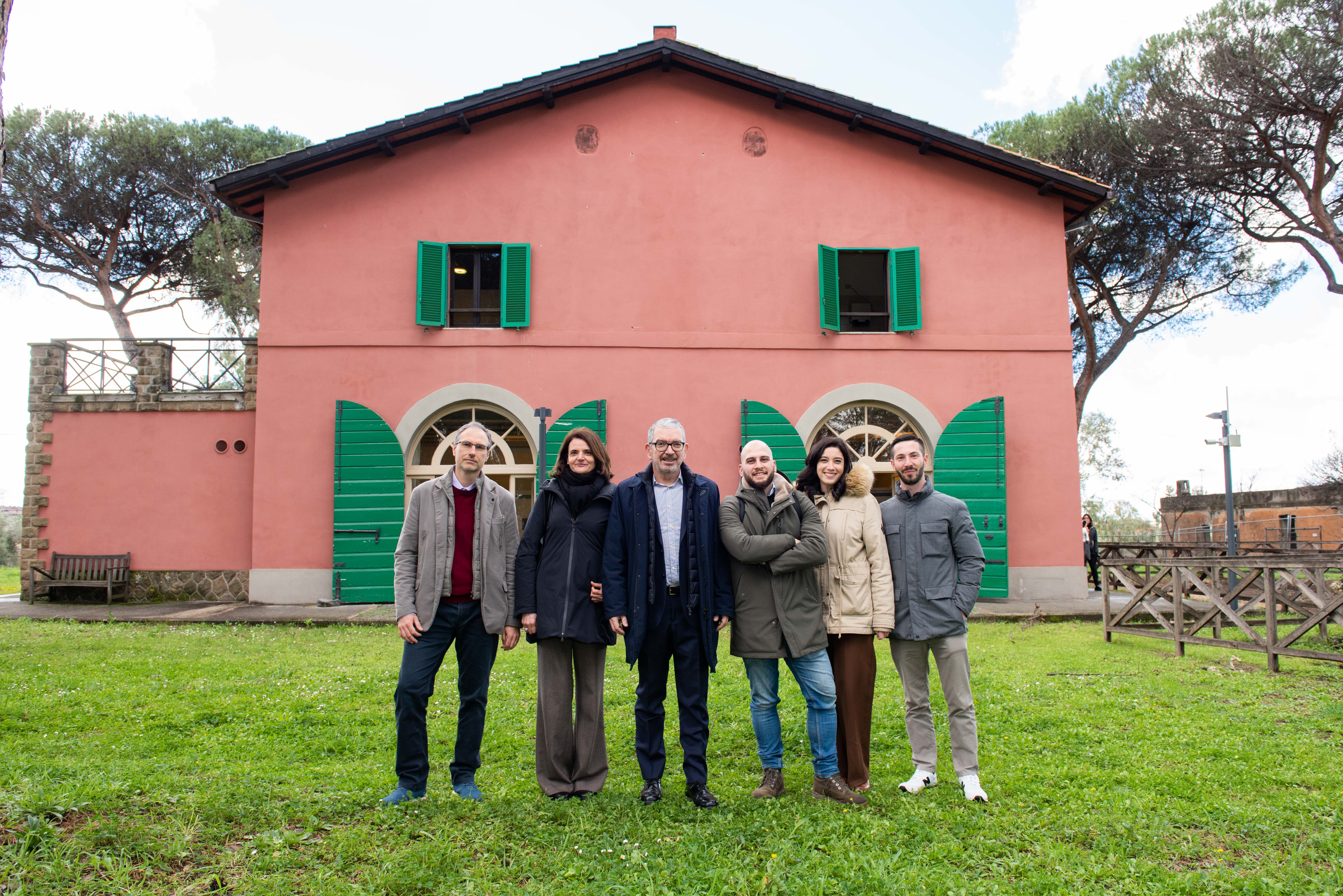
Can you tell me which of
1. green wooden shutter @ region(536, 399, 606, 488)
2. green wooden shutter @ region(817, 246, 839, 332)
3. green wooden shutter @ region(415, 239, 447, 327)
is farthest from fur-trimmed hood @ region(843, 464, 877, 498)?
green wooden shutter @ region(415, 239, 447, 327)

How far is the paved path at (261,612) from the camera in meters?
9.52

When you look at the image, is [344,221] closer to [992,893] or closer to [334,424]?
[334,424]

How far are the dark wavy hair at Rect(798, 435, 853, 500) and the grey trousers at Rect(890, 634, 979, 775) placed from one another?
792 mm

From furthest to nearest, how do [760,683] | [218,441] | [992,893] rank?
[218,441] < [760,683] < [992,893]

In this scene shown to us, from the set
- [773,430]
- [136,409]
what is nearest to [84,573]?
[136,409]

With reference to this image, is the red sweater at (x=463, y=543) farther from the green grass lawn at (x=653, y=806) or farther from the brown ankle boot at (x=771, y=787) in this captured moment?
the brown ankle boot at (x=771, y=787)

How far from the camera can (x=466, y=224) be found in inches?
441

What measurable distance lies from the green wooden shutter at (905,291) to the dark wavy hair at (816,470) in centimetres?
752

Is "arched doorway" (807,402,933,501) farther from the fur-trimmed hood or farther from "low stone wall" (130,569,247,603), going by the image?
"low stone wall" (130,569,247,603)

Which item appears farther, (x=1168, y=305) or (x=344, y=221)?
(x=1168, y=305)

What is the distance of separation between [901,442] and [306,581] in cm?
895

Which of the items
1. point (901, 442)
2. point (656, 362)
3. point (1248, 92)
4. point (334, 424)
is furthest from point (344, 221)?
point (1248, 92)

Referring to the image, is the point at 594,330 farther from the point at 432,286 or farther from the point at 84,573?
the point at 84,573

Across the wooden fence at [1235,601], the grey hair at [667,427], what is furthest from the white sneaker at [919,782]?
the wooden fence at [1235,601]
